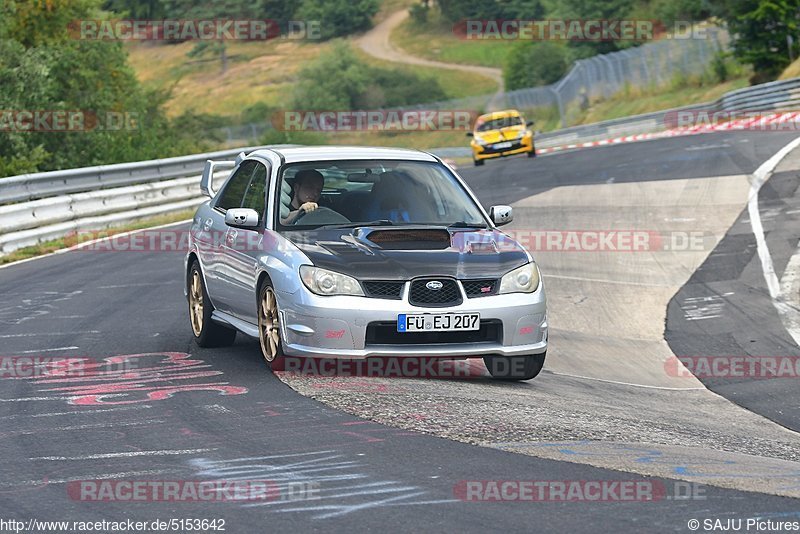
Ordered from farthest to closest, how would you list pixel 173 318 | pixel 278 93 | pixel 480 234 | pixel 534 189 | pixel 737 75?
pixel 278 93
pixel 737 75
pixel 534 189
pixel 173 318
pixel 480 234

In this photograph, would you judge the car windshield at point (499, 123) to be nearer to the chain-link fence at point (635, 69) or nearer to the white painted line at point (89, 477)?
the chain-link fence at point (635, 69)

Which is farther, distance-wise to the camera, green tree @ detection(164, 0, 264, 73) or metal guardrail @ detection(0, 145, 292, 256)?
green tree @ detection(164, 0, 264, 73)

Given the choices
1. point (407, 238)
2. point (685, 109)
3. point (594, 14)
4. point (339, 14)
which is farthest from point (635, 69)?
point (339, 14)

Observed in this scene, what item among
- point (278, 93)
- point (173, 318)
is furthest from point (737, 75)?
point (278, 93)

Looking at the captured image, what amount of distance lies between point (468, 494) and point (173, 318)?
7.46 meters

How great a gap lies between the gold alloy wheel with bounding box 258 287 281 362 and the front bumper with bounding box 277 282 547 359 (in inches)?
6.9

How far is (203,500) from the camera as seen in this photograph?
5730 mm

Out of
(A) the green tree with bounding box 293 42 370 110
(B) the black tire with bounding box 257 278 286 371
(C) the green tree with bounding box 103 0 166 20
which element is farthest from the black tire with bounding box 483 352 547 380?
(C) the green tree with bounding box 103 0 166 20

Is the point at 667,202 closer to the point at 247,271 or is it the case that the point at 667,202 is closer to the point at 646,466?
the point at 247,271

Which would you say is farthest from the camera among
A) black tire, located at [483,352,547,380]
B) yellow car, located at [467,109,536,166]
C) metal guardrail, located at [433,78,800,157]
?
metal guardrail, located at [433,78,800,157]

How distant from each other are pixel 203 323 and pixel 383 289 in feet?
8.11

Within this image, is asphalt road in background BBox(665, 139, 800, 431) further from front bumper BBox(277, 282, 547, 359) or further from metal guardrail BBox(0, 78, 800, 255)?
metal guardrail BBox(0, 78, 800, 255)

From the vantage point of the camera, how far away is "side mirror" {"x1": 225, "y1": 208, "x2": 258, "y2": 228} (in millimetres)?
9609

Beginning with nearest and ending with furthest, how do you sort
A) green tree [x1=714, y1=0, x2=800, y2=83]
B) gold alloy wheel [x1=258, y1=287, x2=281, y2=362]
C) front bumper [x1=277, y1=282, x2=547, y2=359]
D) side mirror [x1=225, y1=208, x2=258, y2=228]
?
front bumper [x1=277, y1=282, x2=547, y2=359]
gold alloy wheel [x1=258, y1=287, x2=281, y2=362]
side mirror [x1=225, y1=208, x2=258, y2=228]
green tree [x1=714, y1=0, x2=800, y2=83]
